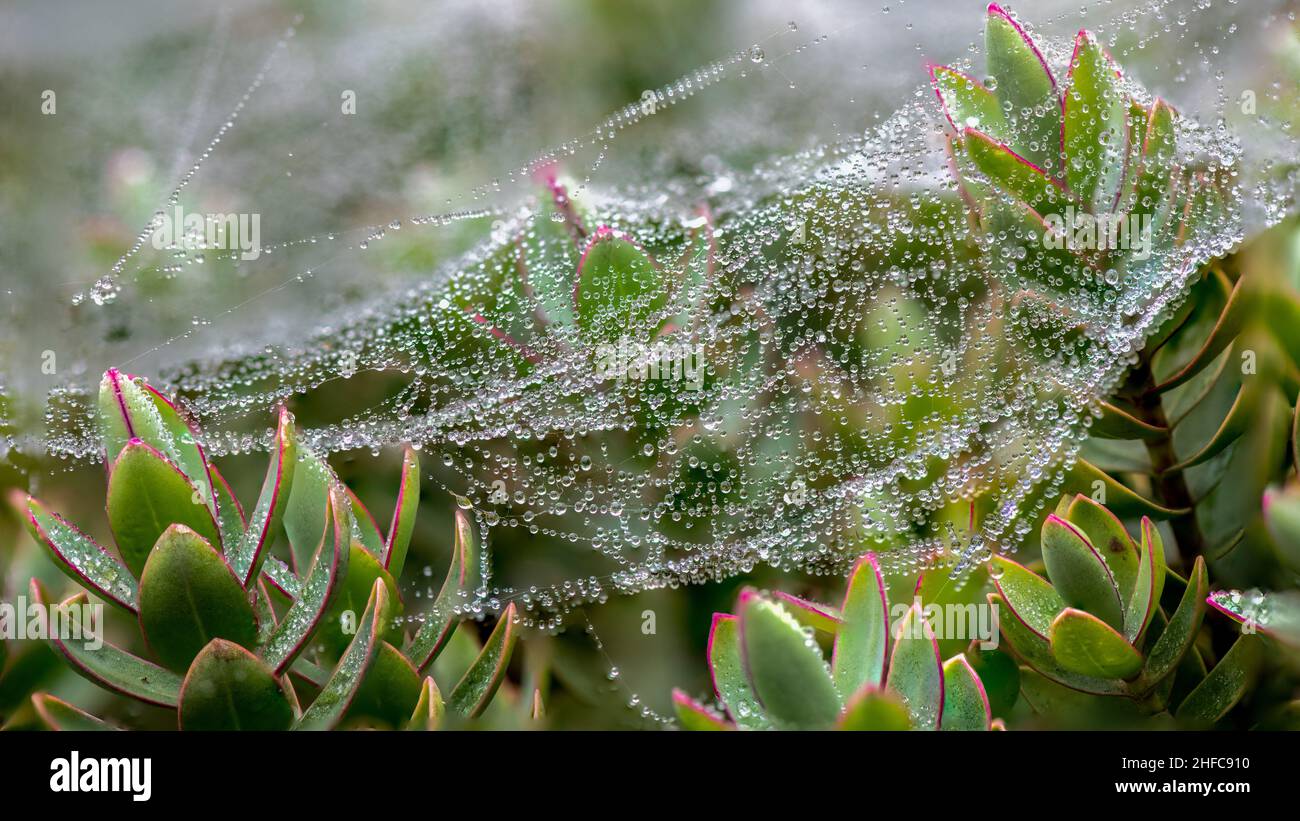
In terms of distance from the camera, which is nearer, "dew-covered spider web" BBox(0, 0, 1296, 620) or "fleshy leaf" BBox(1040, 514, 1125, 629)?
"fleshy leaf" BBox(1040, 514, 1125, 629)

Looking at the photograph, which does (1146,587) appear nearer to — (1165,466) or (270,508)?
(1165,466)

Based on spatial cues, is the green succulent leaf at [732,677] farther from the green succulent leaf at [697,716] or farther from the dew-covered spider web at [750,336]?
the dew-covered spider web at [750,336]

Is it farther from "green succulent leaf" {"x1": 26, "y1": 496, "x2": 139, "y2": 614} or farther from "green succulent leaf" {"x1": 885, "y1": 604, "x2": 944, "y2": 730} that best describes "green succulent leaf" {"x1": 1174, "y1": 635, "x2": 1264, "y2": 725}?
"green succulent leaf" {"x1": 26, "y1": 496, "x2": 139, "y2": 614}

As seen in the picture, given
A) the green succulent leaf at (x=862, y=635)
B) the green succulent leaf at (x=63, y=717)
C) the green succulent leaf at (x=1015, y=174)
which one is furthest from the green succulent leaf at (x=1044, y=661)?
the green succulent leaf at (x=63, y=717)

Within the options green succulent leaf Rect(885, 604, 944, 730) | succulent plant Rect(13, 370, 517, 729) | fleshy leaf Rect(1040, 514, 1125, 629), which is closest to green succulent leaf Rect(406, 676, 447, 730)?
succulent plant Rect(13, 370, 517, 729)

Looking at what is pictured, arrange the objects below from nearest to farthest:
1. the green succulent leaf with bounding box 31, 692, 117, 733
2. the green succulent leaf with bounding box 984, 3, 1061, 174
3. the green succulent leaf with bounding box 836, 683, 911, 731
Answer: the green succulent leaf with bounding box 836, 683, 911, 731 < the green succulent leaf with bounding box 31, 692, 117, 733 < the green succulent leaf with bounding box 984, 3, 1061, 174

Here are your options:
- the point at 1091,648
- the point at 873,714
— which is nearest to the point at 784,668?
the point at 873,714

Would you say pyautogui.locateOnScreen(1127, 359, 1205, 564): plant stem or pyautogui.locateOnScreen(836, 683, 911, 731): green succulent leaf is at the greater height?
pyautogui.locateOnScreen(1127, 359, 1205, 564): plant stem
